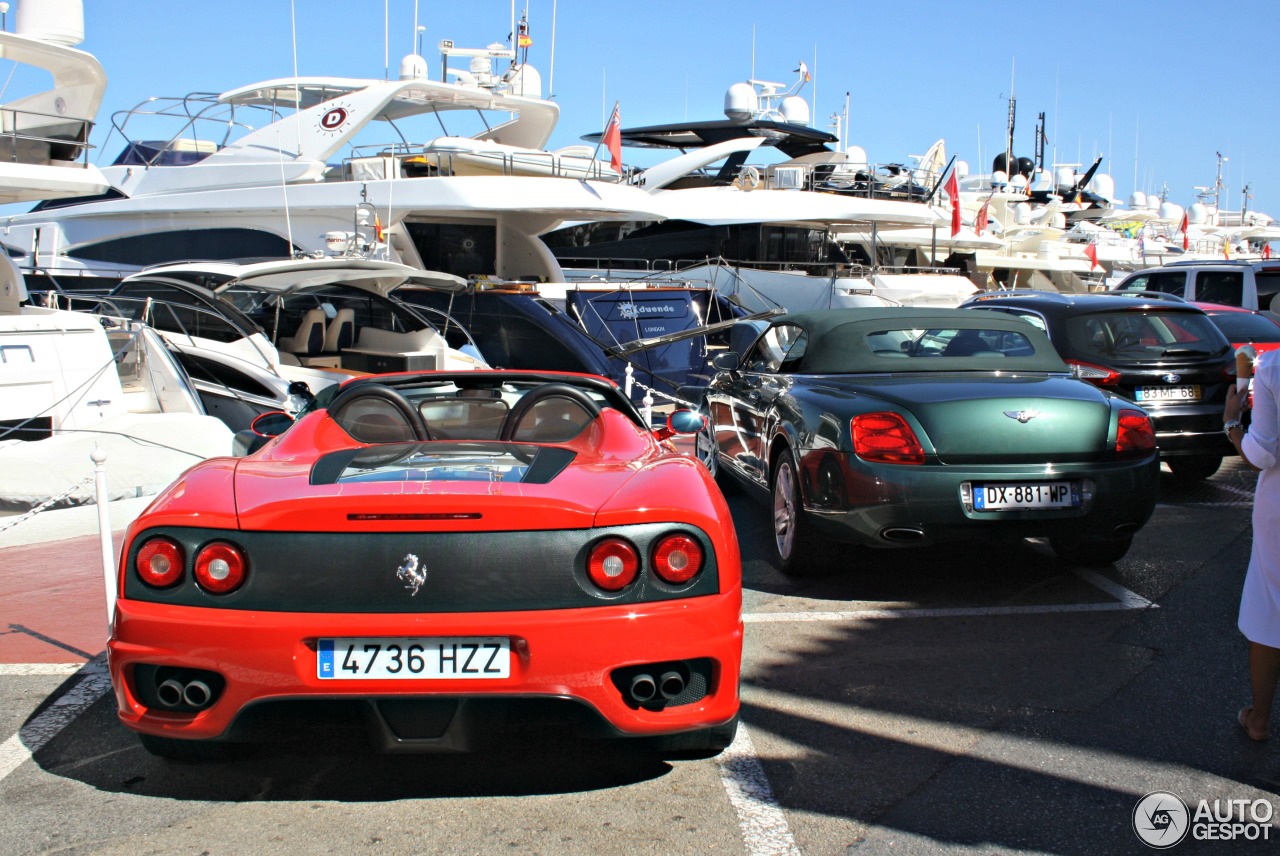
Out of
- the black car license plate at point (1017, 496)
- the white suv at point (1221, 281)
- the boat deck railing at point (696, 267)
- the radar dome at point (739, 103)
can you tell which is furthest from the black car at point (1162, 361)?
the radar dome at point (739, 103)

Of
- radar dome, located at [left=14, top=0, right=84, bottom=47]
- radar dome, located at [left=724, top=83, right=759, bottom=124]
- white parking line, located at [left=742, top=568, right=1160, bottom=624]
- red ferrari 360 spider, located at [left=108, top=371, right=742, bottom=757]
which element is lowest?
white parking line, located at [left=742, top=568, right=1160, bottom=624]

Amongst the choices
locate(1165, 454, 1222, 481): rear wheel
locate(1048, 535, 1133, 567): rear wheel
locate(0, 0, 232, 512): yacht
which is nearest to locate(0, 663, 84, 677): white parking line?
locate(0, 0, 232, 512): yacht

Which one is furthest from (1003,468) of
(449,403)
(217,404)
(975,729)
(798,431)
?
(217,404)

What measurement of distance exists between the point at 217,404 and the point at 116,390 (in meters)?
1.86

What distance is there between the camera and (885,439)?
18.3ft

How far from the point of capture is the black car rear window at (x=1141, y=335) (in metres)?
8.58

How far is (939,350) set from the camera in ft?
22.2

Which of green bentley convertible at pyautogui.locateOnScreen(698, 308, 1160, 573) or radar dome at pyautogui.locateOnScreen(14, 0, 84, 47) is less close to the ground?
radar dome at pyautogui.locateOnScreen(14, 0, 84, 47)

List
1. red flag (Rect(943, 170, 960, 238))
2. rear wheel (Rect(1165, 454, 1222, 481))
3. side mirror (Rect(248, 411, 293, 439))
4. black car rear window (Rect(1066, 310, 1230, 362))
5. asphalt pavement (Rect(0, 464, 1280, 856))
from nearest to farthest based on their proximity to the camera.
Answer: asphalt pavement (Rect(0, 464, 1280, 856)), side mirror (Rect(248, 411, 293, 439)), black car rear window (Rect(1066, 310, 1230, 362)), rear wheel (Rect(1165, 454, 1222, 481)), red flag (Rect(943, 170, 960, 238))

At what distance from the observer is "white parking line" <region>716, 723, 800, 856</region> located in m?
3.12

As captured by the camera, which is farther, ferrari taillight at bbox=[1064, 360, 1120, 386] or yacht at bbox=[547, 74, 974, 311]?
yacht at bbox=[547, 74, 974, 311]

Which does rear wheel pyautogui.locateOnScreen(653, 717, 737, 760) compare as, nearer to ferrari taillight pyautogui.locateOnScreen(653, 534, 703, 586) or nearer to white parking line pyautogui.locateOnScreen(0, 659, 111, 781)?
ferrari taillight pyautogui.locateOnScreen(653, 534, 703, 586)

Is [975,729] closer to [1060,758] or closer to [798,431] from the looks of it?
[1060,758]

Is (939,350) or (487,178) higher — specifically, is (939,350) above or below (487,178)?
below
